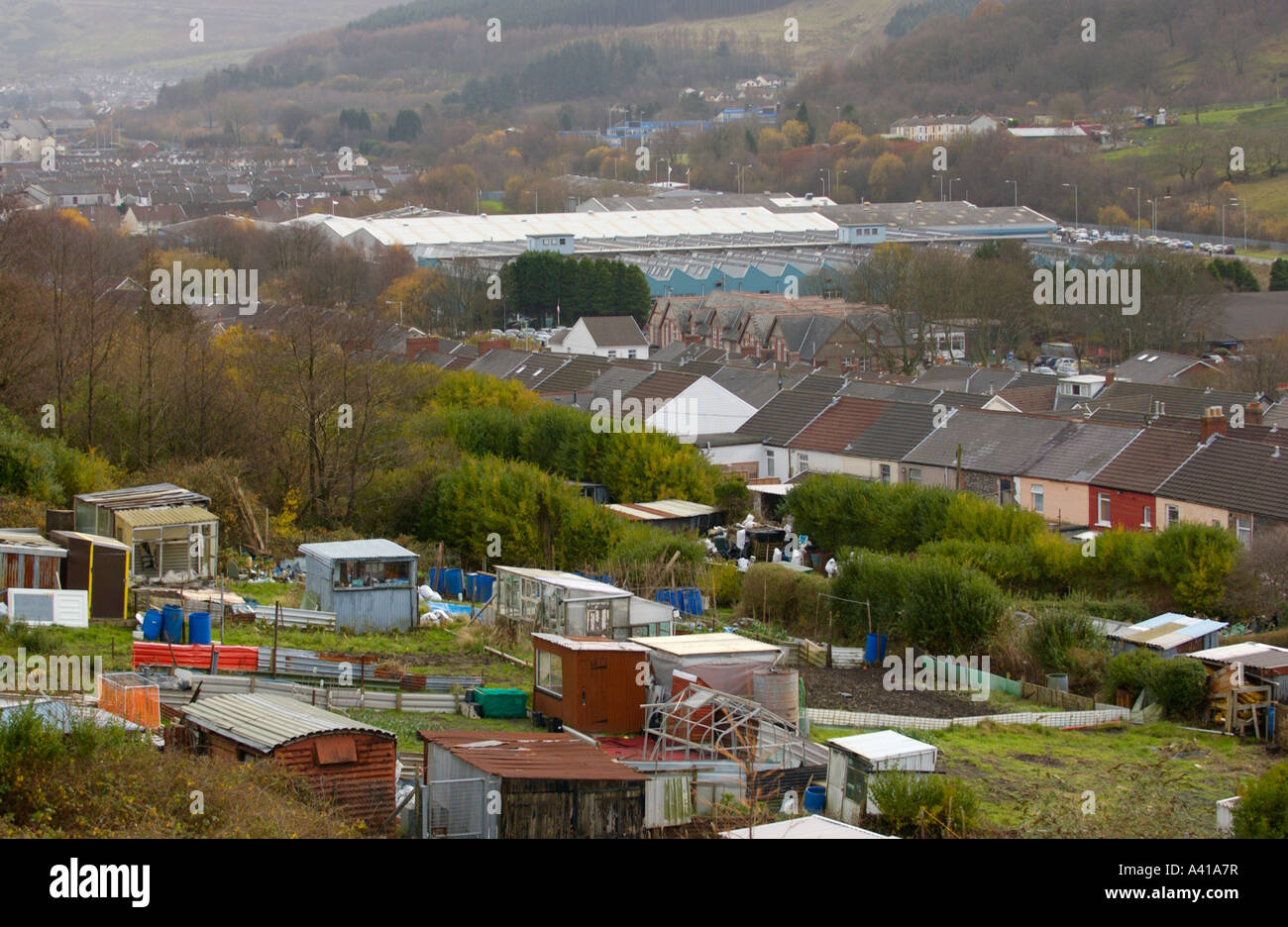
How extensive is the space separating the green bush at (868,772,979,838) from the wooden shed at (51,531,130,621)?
369 inches

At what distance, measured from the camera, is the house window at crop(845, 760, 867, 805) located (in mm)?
11992

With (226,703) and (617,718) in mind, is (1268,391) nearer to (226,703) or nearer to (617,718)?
(617,718)

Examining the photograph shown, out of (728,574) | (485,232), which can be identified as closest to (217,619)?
(728,574)

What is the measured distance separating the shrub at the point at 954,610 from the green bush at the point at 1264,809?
9.09m

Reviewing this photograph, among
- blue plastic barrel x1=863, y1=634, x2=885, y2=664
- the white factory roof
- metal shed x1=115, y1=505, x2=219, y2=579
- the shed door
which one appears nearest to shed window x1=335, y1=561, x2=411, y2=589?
metal shed x1=115, y1=505, x2=219, y2=579

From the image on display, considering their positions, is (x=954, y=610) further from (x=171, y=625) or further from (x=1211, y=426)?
(x=171, y=625)

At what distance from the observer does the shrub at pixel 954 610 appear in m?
20.1

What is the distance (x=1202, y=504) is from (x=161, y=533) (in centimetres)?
1733

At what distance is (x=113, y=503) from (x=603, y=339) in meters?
34.2

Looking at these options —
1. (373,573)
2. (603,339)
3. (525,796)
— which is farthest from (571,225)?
(525,796)

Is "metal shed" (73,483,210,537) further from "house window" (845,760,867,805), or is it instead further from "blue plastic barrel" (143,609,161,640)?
"house window" (845,760,867,805)

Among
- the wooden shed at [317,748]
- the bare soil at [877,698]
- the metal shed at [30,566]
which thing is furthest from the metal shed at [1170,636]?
the metal shed at [30,566]

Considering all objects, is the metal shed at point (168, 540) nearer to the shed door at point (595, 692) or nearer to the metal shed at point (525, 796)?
the shed door at point (595, 692)

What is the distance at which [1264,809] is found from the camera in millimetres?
10664
